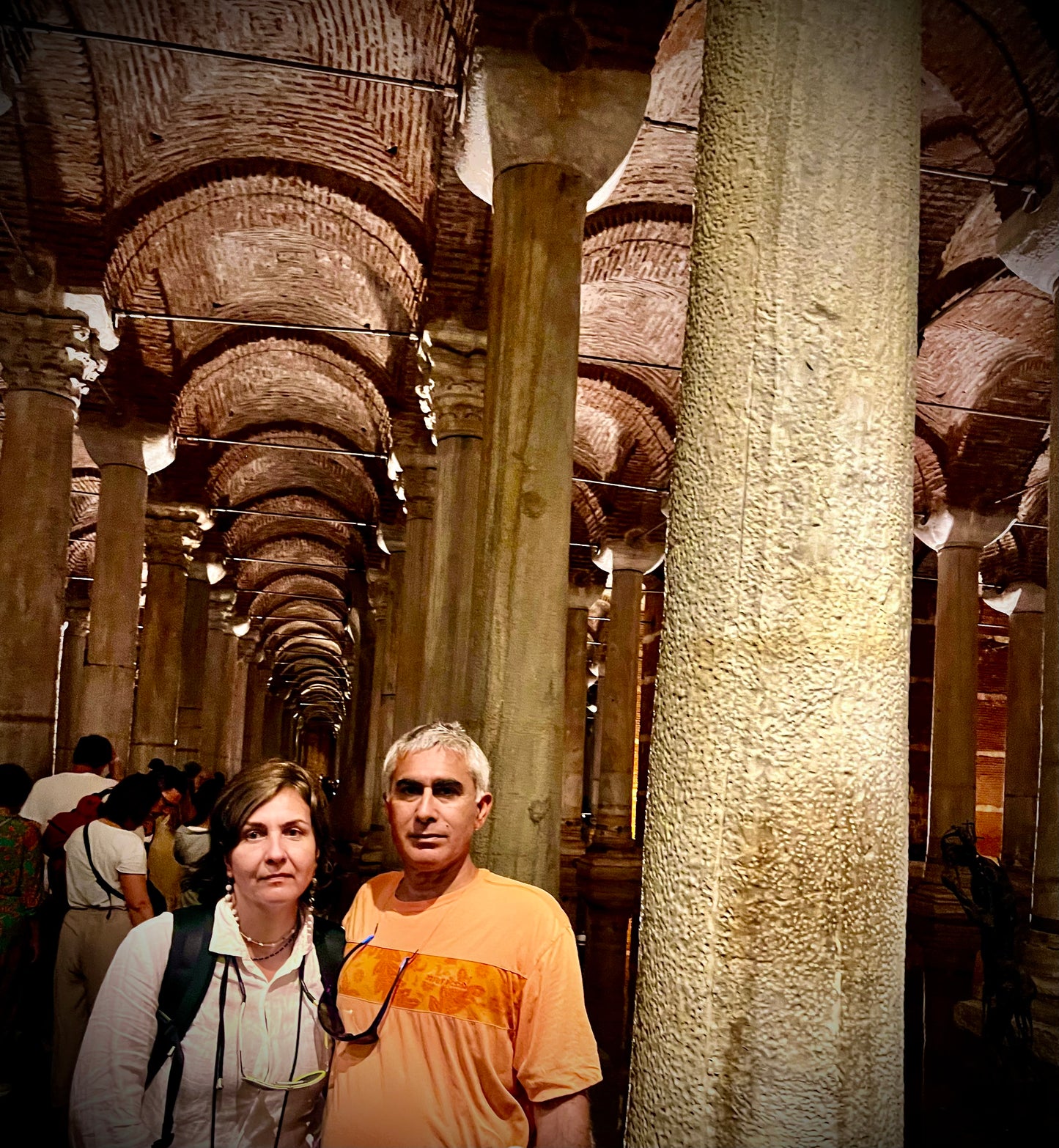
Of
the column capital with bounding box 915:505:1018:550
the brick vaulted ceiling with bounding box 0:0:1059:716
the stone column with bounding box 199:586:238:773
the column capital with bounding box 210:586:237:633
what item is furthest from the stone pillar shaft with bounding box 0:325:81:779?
the column capital with bounding box 210:586:237:633

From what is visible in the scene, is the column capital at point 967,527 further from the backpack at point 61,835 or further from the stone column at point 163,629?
the backpack at point 61,835

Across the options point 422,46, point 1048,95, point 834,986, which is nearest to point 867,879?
point 834,986

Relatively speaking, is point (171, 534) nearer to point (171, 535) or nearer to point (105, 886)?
point (171, 535)

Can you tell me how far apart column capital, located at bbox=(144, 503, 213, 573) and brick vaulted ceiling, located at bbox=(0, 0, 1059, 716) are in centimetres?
23

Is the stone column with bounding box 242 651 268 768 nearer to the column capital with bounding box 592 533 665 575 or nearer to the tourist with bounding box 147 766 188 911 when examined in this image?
the column capital with bounding box 592 533 665 575

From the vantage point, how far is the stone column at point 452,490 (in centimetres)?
837

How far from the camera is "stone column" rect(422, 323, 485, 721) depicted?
8.37 m

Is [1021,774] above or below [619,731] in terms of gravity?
below

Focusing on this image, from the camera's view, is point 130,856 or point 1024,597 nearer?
point 130,856

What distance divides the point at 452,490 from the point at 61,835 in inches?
161

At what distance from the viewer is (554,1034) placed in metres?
1.90

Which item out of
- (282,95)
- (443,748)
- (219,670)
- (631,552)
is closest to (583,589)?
(631,552)

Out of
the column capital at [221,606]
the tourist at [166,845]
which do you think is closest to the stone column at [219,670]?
the column capital at [221,606]

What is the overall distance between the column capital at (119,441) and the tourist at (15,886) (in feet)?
23.7
